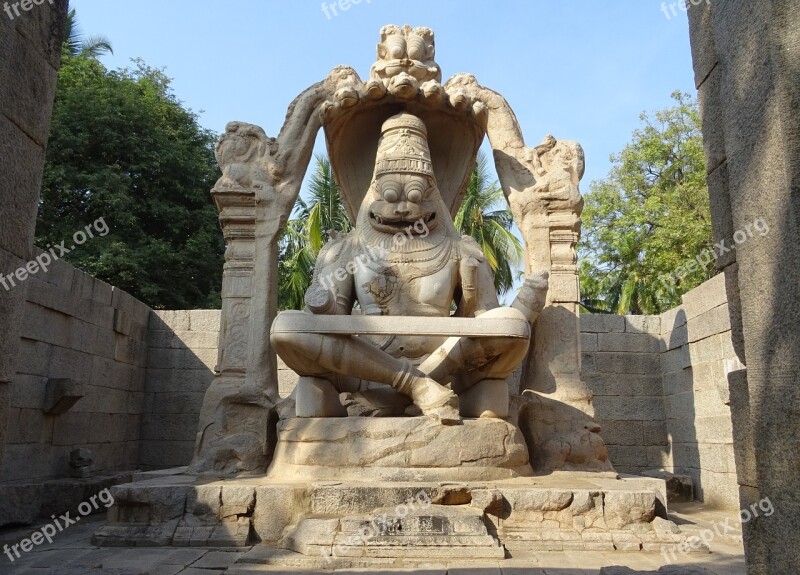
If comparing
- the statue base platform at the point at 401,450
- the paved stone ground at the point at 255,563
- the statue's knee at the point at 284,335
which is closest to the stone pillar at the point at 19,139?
the paved stone ground at the point at 255,563

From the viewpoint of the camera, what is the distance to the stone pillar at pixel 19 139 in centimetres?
279

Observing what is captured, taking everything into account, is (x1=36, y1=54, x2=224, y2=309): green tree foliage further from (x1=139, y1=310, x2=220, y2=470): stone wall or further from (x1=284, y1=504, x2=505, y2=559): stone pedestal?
(x1=284, y1=504, x2=505, y2=559): stone pedestal

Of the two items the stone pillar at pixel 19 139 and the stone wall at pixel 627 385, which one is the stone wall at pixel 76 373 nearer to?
the stone pillar at pixel 19 139

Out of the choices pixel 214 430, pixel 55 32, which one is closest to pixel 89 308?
pixel 214 430

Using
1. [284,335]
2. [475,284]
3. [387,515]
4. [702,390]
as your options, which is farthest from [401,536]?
[702,390]

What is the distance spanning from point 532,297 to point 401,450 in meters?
1.74

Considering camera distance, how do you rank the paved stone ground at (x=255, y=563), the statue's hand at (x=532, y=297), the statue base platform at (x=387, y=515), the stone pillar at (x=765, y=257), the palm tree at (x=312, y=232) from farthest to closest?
the palm tree at (x=312, y=232) → the statue's hand at (x=532, y=297) → the statue base platform at (x=387, y=515) → the paved stone ground at (x=255, y=563) → the stone pillar at (x=765, y=257)

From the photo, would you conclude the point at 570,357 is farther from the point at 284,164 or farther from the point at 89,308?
the point at 89,308

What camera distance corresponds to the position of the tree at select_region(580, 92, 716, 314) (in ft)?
56.4

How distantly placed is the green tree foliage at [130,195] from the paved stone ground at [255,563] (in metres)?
11.1

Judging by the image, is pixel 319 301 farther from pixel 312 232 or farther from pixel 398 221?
pixel 312 232

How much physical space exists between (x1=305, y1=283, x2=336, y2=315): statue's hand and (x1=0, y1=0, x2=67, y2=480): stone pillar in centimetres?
236

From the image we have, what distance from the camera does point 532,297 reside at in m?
5.50

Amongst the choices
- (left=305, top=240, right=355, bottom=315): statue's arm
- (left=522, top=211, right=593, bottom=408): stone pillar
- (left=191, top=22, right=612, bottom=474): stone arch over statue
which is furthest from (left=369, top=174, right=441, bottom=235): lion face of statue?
(left=522, top=211, right=593, bottom=408): stone pillar
